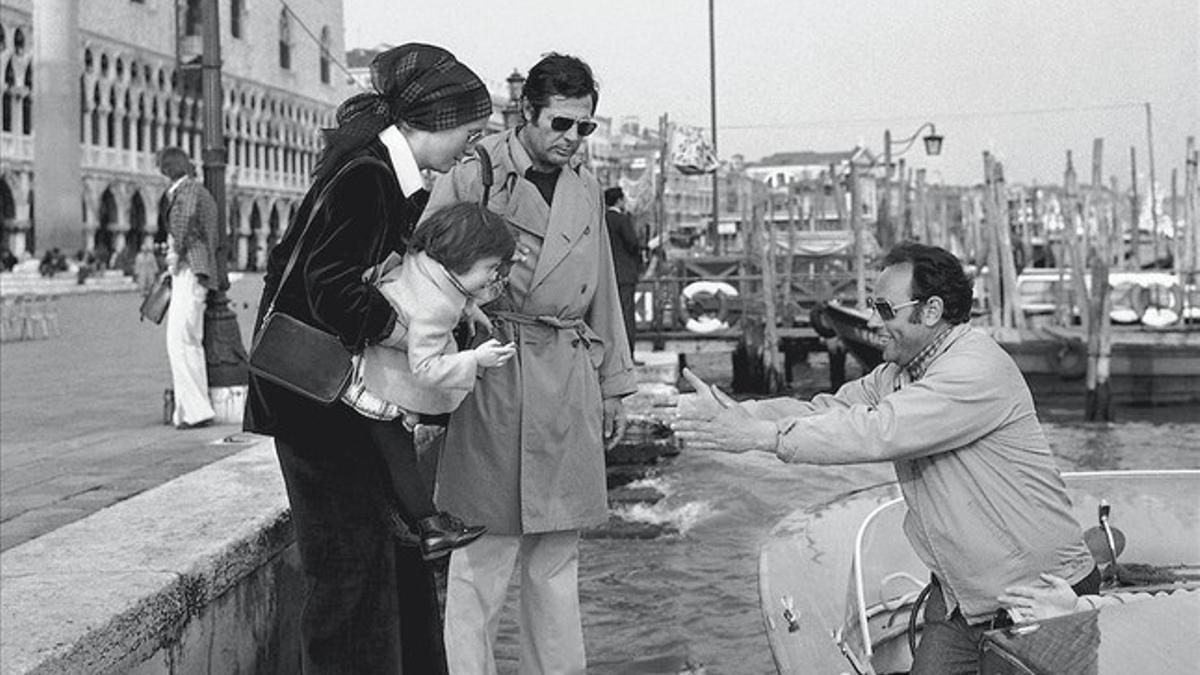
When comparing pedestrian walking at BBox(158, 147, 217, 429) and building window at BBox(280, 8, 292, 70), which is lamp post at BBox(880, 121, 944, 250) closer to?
pedestrian walking at BBox(158, 147, 217, 429)

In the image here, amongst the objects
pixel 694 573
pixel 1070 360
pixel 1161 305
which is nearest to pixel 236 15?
pixel 1161 305

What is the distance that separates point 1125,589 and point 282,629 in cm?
189

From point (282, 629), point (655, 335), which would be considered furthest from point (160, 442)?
point (655, 335)

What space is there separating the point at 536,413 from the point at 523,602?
17.2 inches

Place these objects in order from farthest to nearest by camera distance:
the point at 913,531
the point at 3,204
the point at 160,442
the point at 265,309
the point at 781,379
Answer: the point at 3,204 → the point at 781,379 → the point at 160,442 → the point at 913,531 → the point at 265,309

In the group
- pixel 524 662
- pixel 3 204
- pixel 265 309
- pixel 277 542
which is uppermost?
pixel 3 204

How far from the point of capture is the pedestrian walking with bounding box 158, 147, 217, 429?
23.9ft

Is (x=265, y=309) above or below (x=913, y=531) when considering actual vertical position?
above

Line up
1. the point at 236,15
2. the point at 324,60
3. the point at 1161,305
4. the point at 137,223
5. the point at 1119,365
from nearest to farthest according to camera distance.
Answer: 1. the point at 1119,365
2. the point at 1161,305
3. the point at 137,223
4. the point at 236,15
5. the point at 324,60

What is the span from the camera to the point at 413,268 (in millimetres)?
2494

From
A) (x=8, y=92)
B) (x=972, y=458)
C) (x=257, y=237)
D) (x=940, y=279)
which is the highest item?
(x=8, y=92)

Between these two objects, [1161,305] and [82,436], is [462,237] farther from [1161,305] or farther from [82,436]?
[1161,305]

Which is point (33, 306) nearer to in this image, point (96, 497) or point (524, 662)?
point (96, 497)

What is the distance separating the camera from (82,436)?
7895 mm
